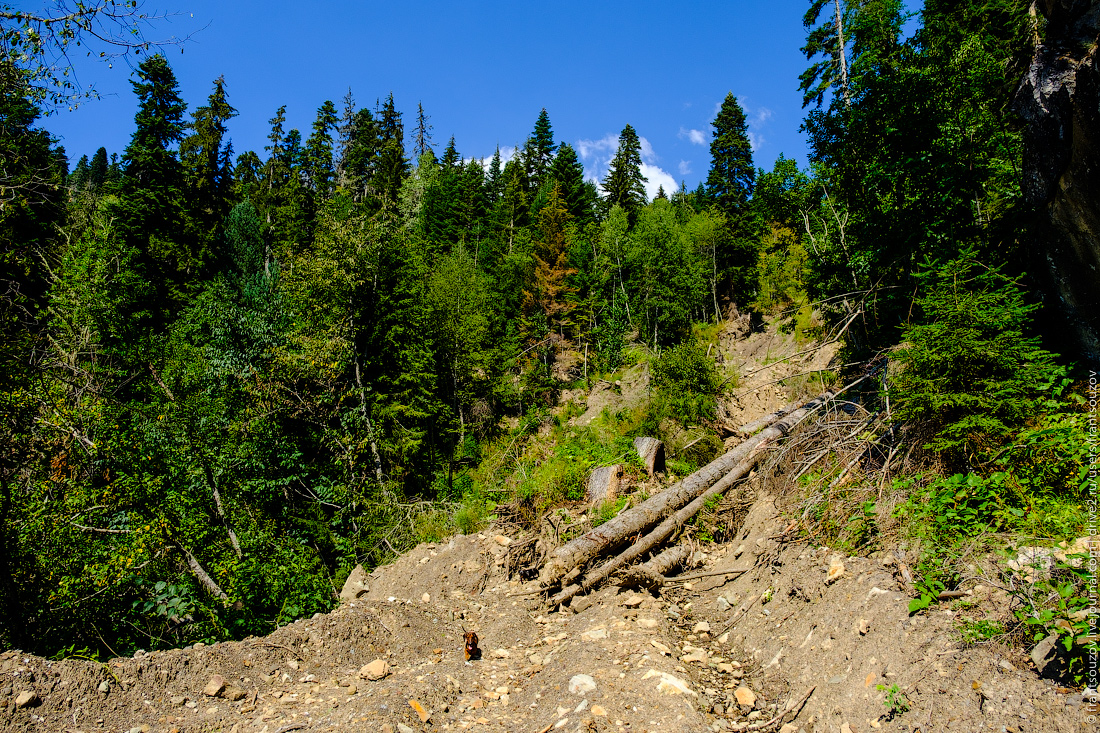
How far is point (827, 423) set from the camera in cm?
813

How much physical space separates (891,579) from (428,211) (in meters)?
44.9

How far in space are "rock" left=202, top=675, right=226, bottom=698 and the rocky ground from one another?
1 centimetres

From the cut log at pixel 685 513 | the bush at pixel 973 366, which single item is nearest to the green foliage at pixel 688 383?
the cut log at pixel 685 513

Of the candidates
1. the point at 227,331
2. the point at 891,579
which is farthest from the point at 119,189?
the point at 891,579

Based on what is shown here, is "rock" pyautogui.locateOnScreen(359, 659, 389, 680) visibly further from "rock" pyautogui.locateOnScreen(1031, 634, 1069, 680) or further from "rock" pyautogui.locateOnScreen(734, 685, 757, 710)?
"rock" pyautogui.locateOnScreen(1031, 634, 1069, 680)

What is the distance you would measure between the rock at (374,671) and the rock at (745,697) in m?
3.92

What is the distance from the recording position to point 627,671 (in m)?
5.02

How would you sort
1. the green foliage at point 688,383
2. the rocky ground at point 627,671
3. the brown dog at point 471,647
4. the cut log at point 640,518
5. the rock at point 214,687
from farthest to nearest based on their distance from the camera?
the green foliage at point 688,383
the cut log at point 640,518
the brown dog at point 471,647
the rock at point 214,687
the rocky ground at point 627,671

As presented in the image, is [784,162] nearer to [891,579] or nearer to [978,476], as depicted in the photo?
[978,476]

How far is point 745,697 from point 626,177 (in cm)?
4567

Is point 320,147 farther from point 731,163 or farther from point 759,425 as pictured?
point 759,425

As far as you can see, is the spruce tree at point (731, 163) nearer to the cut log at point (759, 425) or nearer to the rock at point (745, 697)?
the cut log at point (759, 425)

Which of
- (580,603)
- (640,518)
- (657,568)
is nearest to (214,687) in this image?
(580,603)

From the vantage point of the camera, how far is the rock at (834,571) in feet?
18.0
